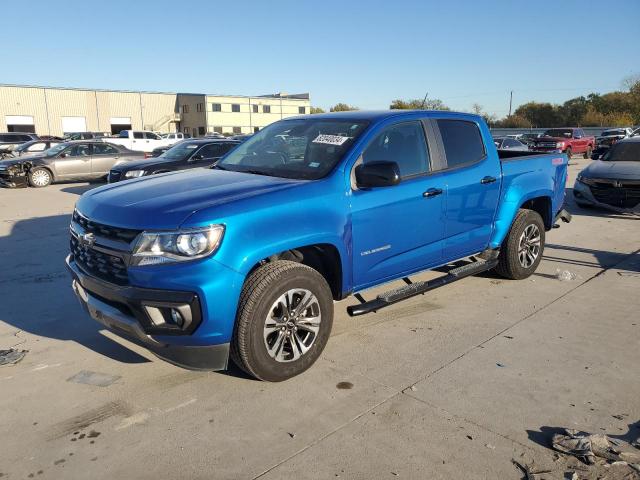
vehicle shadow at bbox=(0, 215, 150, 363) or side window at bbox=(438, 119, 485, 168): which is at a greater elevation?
side window at bbox=(438, 119, 485, 168)

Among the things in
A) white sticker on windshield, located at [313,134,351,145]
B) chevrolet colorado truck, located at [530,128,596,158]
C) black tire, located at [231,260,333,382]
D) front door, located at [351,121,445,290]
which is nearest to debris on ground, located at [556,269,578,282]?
front door, located at [351,121,445,290]

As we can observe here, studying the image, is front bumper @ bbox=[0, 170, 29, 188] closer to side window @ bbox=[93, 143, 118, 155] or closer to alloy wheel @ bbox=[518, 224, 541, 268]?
side window @ bbox=[93, 143, 118, 155]

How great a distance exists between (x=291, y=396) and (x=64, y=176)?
15804 mm

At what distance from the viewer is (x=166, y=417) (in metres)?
3.28

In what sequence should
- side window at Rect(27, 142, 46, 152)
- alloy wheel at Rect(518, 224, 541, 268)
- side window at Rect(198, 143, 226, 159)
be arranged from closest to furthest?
alloy wheel at Rect(518, 224, 541, 268), side window at Rect(198, 143, 226, 159), side window at Rect(27, 142, 46, 152)

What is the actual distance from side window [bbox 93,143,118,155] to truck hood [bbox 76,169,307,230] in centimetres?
1466

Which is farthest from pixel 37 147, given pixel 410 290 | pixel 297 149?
pixel 410 290

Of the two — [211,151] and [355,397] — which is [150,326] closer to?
[355,397]

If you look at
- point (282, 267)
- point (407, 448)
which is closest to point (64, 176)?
point (282, 267)

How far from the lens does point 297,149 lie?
4.49 m

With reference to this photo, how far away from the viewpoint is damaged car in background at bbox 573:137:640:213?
32.0ft

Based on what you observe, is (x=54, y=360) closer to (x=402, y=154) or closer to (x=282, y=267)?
(x=282, y=267)

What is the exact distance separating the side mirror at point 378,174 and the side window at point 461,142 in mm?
1166

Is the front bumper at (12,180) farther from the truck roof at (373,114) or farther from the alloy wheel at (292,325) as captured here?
the alloy wheel at (292,325)
